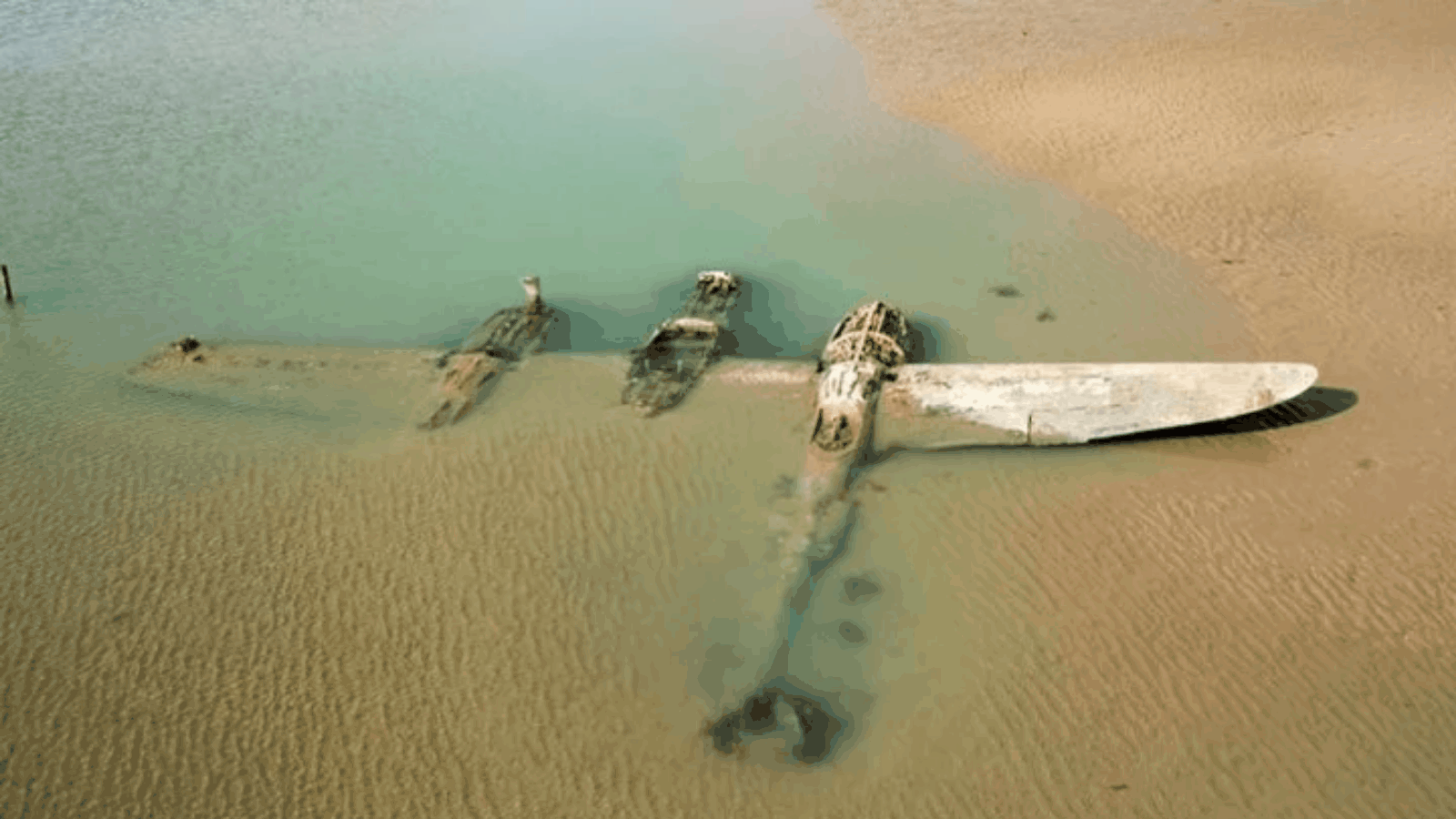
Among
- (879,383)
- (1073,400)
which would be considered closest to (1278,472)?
(1073,400)

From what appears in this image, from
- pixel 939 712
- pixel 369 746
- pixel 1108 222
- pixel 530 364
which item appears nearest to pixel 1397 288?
pixel 1108 222

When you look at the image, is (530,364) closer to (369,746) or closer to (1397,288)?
(369,746)

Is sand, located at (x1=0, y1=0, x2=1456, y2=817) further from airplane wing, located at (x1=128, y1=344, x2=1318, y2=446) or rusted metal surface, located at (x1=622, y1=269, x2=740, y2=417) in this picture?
rusted metal surface, located at (x1=622, y1=269, x2=740, y2=417)

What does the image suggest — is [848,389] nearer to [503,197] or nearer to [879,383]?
[879,383]

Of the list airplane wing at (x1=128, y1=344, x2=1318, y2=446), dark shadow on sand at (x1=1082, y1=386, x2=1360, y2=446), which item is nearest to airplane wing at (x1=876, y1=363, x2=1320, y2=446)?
airplane wing at (x1=128, y1=344, x2=1318, y2=446)

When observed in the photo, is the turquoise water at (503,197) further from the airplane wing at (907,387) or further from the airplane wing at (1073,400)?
the airplane wing at (1073,400)
